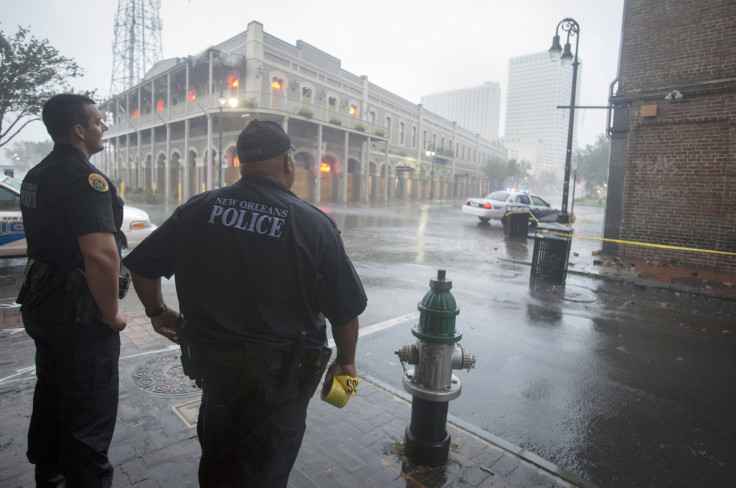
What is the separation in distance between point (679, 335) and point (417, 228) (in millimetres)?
12897

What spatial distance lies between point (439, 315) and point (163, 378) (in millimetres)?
2576

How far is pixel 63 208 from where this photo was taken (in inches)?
82.5

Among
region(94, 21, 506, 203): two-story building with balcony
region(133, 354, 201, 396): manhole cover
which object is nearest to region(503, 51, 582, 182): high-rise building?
region(94, 21, 506, 203): two-story building with balcony

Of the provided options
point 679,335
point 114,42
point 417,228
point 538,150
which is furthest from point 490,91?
point 679,335

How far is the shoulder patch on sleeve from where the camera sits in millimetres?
2143

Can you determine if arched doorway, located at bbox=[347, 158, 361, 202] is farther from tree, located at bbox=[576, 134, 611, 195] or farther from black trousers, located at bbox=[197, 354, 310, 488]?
black trousers, located at bbox=[197, 354, 310, 488]

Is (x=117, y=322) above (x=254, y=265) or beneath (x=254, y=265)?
beneath

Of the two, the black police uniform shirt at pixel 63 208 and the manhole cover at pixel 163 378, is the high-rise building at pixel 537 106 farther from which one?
the black police uniform shirt at pixel 63 208

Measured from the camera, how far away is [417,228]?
18219mm

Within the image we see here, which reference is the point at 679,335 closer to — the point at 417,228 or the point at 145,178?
the point at 417,228

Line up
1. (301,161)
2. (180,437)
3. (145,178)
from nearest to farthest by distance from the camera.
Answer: (180,437), (301,161), (145,178)

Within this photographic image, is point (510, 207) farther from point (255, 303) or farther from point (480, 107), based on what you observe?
point (480, 107)

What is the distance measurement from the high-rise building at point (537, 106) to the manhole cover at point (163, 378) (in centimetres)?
16099

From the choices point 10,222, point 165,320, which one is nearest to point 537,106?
point 10,222
